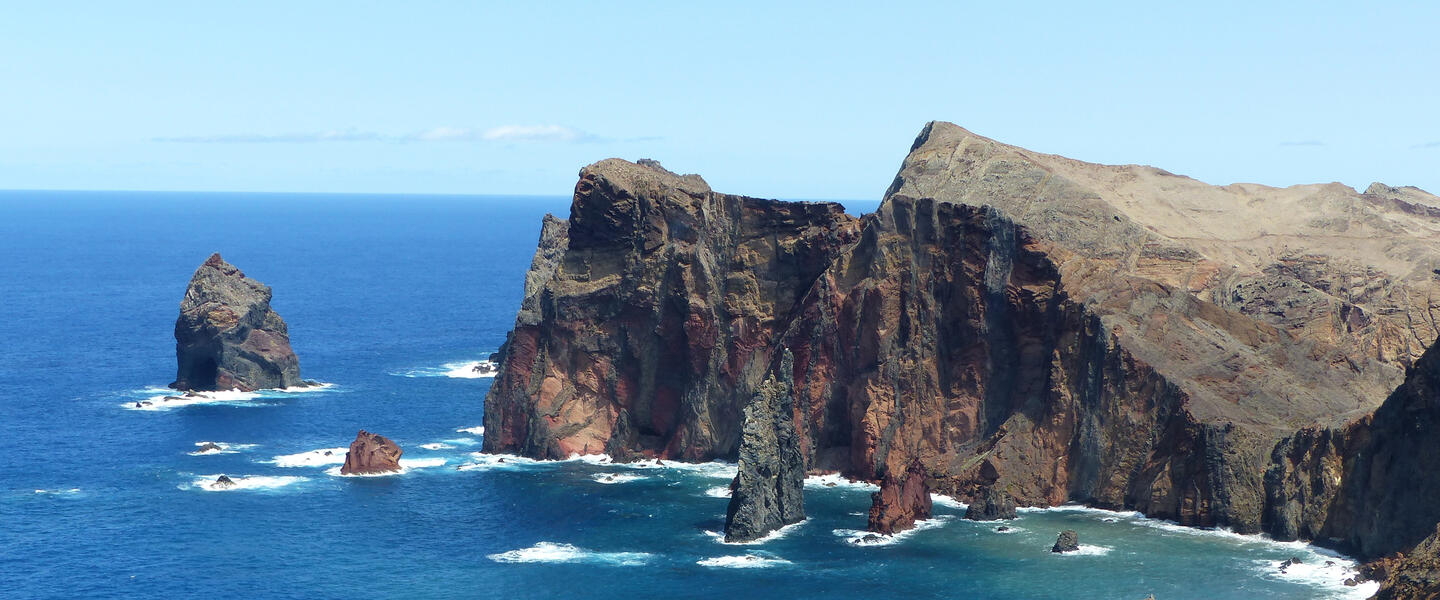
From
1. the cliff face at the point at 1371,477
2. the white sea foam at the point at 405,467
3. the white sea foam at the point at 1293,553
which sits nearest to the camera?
the white sea foam at the point at 1293,553

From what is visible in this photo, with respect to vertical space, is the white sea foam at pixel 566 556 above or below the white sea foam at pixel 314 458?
below

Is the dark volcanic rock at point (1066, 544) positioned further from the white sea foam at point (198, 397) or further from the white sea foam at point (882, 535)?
the white sea foam at point (198, 397)

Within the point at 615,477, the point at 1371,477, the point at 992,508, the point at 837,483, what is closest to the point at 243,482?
the point at 615,477

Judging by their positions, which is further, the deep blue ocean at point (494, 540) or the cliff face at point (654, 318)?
the cliff face at point (654, 318)

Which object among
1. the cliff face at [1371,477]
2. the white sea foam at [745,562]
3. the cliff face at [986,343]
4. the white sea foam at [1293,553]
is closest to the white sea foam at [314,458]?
the cliff face at [986,343]

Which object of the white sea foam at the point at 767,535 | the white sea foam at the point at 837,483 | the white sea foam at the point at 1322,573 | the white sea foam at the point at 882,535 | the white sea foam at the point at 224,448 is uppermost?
the white sea foam at the point at 1322,573

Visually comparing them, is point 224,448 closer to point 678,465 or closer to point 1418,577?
point 678,465

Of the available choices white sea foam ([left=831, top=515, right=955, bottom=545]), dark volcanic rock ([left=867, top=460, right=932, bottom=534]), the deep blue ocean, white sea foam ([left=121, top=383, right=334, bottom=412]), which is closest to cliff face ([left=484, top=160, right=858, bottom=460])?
the deep blue ocean
